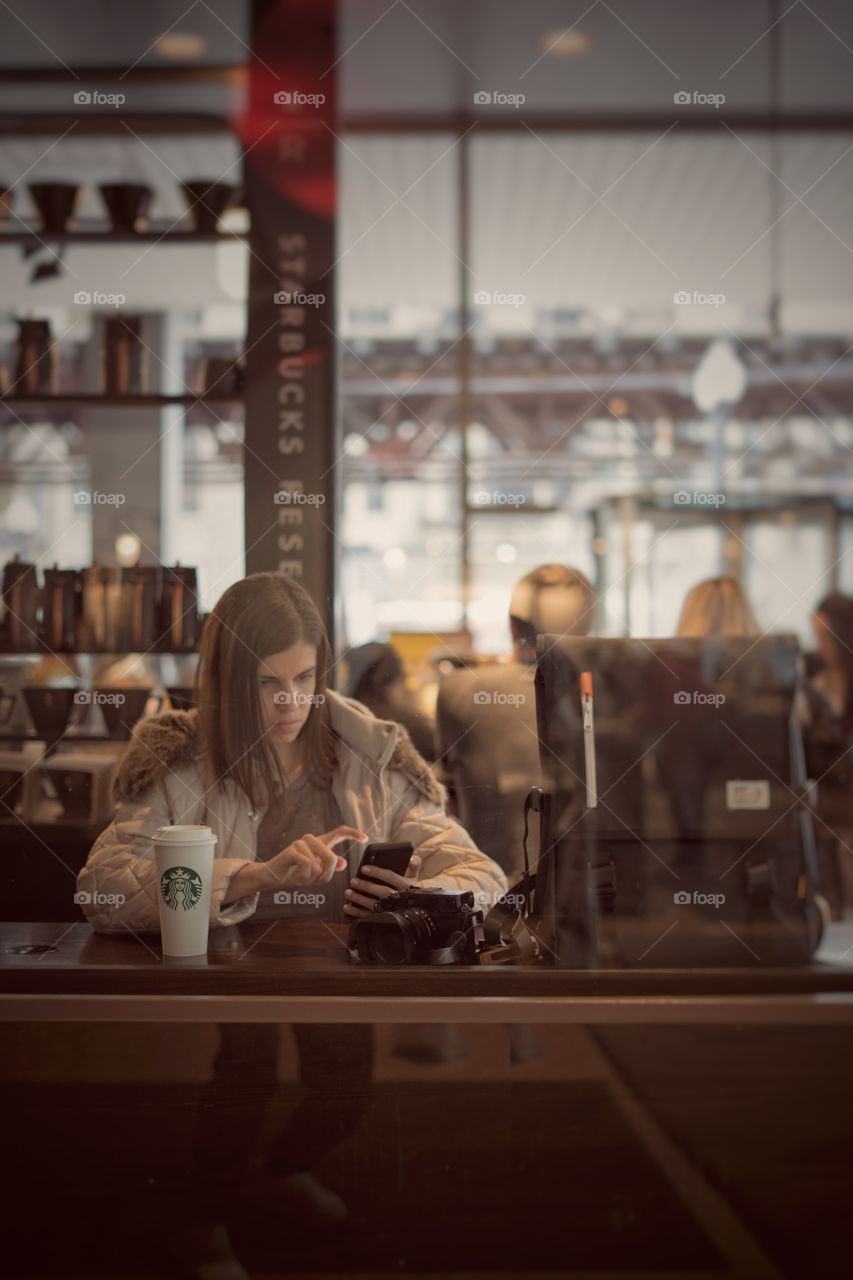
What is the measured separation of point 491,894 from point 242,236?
7.13 ft

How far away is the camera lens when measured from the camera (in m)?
1.69

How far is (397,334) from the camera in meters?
5.18

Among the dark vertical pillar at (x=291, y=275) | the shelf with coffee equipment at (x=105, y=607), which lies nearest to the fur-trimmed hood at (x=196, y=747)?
the shelf with coffee equipment at (x=105, y=607)

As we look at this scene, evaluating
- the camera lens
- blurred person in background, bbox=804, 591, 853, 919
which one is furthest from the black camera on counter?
blurred person in background, bbox=804, 591, 853, 919

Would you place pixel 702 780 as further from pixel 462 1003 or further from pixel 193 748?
pixel 193 748

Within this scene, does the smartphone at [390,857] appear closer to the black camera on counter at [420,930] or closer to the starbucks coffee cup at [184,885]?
the black camera on counter at [420,930]

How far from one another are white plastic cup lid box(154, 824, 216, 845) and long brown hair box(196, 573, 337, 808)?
0.49 metres

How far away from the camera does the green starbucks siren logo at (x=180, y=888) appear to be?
1674 mm

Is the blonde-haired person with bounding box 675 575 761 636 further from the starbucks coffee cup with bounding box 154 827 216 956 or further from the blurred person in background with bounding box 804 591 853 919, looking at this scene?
the starbucks coffee cup with bounding box 154 827 216 956

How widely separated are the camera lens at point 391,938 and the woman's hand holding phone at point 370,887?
0.15m

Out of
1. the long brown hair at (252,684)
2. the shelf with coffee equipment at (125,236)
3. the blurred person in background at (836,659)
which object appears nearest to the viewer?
the long brown hair at (252,684)

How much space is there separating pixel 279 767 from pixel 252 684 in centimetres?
17

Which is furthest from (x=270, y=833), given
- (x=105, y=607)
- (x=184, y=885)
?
(x=105, y=607)

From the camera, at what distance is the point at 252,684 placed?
2238mm
